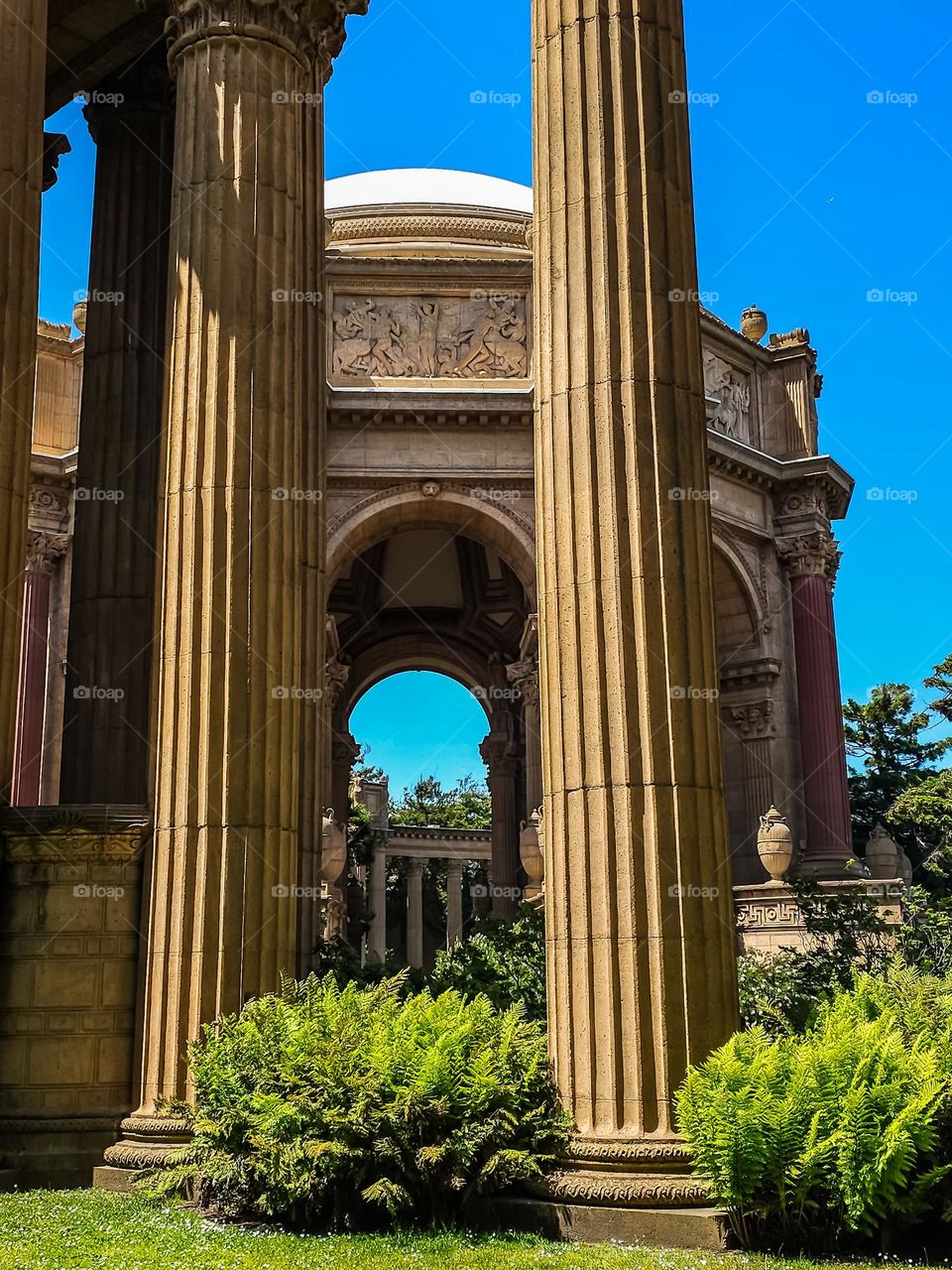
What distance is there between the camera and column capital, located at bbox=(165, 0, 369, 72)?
14625mm

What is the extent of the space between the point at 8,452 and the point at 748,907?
59.4 feet

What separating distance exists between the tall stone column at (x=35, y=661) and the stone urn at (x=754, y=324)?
63.0 feet

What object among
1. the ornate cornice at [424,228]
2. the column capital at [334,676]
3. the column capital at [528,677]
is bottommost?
the column capital at [528,677]

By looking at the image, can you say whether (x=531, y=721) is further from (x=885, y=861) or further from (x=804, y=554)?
(x=885, y=861)

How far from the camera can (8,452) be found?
46.8 feet

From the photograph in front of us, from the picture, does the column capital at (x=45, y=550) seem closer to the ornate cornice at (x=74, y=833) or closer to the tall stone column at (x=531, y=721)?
the tall stone column at (x=531, y=721)

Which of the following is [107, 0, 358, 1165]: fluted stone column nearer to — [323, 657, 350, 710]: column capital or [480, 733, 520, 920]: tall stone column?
[323, 657, 350, 710]: column capital

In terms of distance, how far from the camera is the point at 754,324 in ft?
128

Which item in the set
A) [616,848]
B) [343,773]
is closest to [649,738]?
[616,848]

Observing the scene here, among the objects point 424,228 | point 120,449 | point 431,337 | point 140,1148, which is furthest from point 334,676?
point 140,1148

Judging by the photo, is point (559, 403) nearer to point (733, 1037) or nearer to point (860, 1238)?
point (733, 1037)

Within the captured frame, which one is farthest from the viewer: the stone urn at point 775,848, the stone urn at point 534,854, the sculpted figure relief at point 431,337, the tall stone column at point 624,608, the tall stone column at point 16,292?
the sculpted figure relief at point 431,337

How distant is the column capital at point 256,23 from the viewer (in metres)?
14.6

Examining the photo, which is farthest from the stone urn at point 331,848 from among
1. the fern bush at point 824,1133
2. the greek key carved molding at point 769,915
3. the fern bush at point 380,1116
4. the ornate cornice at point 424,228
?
the ornate cornice at point 424,228
